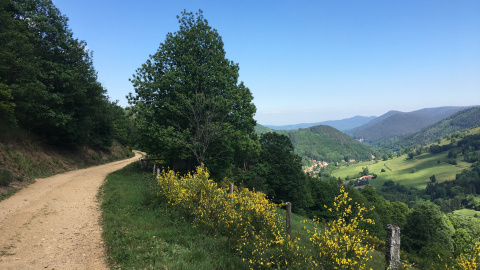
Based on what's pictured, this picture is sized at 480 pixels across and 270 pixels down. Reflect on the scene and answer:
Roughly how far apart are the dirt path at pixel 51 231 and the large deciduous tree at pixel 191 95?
317 inches

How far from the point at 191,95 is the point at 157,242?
14.8m

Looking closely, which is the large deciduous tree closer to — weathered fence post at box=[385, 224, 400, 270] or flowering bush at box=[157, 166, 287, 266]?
Result: flowering bush at box=[157, 166, 287, 266]

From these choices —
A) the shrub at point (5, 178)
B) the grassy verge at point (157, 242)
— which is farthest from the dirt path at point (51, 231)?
the shrub at point (5, 178)

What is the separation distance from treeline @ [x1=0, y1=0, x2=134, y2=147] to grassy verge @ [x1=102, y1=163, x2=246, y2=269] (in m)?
14.4

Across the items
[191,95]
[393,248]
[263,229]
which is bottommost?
[263,229]

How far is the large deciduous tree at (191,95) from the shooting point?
66.4 ft

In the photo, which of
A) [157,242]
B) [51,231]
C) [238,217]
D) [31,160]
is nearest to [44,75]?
[31,160]

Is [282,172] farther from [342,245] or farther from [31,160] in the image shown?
[342,245]

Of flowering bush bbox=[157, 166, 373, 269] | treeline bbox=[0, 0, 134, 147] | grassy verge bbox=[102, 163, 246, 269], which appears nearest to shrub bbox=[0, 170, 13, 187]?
treeline bbox=[0, 0, 134, 147]

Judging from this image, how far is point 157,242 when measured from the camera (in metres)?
7.95

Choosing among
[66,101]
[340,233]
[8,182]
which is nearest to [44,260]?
[340,233]

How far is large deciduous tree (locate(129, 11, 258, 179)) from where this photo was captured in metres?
20.2

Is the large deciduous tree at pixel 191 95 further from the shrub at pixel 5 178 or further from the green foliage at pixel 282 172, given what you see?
the green foliage at pixel 282 172

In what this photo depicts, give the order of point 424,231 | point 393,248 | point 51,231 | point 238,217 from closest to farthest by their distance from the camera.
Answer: point 393,248, point 238,217, point 51,231, point 424,231
